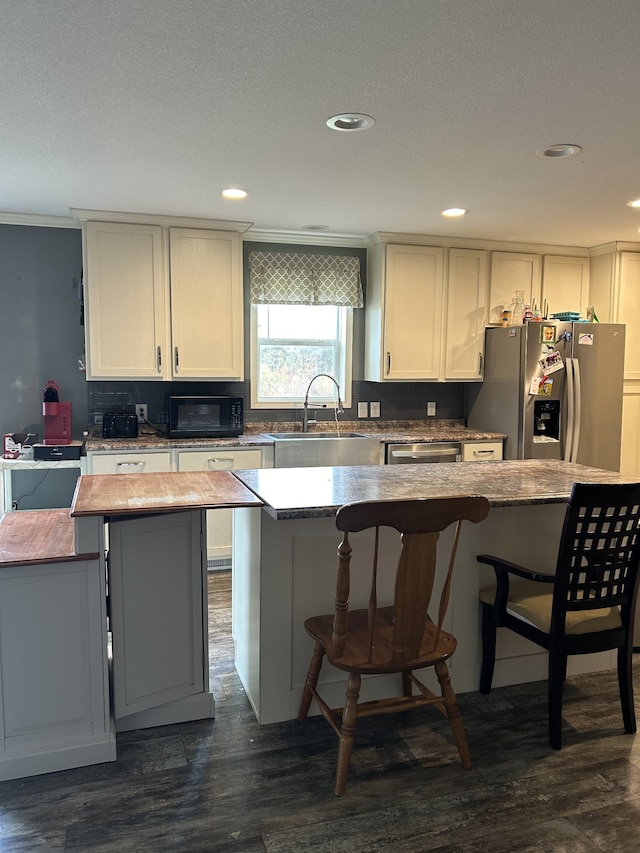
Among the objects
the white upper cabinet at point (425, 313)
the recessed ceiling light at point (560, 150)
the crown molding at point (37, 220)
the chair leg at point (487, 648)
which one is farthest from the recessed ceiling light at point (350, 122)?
the crown molding at point (37, 220)

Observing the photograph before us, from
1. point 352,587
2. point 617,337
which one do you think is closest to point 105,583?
point 352,587

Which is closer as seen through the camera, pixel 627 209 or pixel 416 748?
pixel 416 748

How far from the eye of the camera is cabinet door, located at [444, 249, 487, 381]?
4828mm

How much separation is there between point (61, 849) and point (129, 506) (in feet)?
3.22

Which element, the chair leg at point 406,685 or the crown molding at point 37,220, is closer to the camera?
the chair leg at point 406,685

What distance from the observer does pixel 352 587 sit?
247cm

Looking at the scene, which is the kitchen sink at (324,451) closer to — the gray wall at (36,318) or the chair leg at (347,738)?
the gray wall at (36,318)

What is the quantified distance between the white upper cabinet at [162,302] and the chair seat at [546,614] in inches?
103

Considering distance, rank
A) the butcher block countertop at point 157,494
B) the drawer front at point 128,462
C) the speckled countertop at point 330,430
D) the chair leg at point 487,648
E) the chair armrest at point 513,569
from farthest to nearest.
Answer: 1. the speckled countertop at point 330,430
2. the drawer front at point 128,462
3. the chair leg at point 487,648
4. the chair armrest at point 513,569
5. the butcher block countertop at point 157,494

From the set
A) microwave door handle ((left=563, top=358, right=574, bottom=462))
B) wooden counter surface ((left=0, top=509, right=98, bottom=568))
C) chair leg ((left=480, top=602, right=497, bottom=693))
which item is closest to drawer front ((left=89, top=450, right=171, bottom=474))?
wooden counter surface ((left=0, top=509, right=98, bottom=568))

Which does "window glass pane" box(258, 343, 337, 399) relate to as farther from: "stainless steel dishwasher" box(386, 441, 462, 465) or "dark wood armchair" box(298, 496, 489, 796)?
"dark wood armchair" box(298, 496, 489, 796)

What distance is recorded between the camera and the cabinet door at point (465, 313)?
15.8 ft

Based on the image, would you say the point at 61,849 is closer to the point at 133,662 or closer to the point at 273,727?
the point at 133,662

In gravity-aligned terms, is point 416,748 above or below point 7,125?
below
